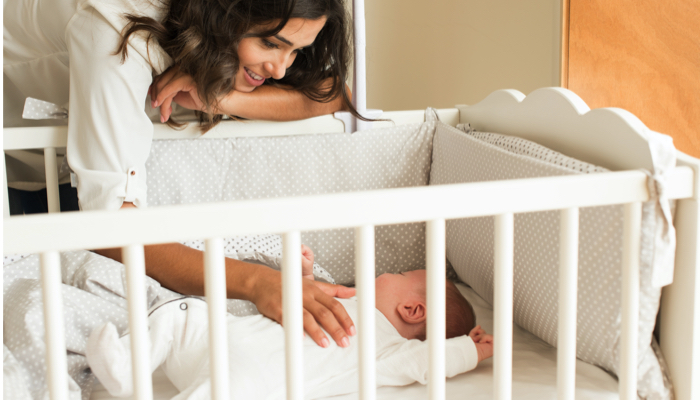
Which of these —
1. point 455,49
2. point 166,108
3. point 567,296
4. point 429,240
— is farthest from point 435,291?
point 455,49

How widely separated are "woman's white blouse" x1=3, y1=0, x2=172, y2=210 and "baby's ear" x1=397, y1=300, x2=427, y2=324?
1.61ft

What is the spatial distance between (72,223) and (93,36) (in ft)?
1.85

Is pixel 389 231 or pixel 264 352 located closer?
pixel 264 352

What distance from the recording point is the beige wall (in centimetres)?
171

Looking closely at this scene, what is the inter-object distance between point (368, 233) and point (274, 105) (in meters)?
0.69

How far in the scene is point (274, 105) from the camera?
A: 1.20 meters

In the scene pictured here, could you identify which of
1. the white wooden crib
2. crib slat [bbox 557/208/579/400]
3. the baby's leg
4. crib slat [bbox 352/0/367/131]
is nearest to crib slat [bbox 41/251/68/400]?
the white wooden crib

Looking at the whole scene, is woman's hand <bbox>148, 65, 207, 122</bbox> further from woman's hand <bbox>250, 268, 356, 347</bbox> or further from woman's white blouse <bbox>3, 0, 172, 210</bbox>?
woman's hand <bbox>250, 268, 356, 347</bbox>

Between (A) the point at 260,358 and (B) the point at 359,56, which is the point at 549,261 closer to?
(A) the point at 260,358

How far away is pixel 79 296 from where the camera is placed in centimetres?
86

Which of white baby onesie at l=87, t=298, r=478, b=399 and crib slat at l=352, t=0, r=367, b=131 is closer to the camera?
white baby onesie at l=87, t=298, r=478, b=399

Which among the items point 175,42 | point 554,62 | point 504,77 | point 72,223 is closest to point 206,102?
point 175,42

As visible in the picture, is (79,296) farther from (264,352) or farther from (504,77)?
(504,77)

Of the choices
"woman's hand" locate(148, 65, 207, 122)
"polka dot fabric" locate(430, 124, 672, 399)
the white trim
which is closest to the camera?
the white trim
